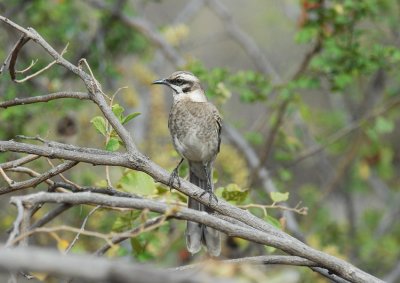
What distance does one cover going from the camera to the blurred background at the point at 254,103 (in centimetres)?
527


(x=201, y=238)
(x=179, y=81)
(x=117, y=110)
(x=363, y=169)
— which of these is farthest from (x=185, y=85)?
(x=363, y=169)

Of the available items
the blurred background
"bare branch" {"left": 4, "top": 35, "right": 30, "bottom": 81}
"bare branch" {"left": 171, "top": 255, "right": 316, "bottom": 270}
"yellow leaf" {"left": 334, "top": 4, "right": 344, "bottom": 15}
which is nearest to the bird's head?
the blurred background

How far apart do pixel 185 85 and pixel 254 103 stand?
2.02 metres

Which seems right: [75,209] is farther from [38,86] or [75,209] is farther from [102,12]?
[102,12]

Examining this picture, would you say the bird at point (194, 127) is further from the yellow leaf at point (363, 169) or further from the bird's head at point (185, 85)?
the yellow leaf at point (363, 169)

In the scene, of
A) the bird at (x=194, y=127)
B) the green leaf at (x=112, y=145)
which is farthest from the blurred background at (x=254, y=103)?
the green leaf at (x=112, y=145)

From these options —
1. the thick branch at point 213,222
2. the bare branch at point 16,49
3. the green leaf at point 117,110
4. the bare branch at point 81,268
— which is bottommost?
the bare branch at point 81,268

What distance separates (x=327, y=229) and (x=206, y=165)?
264 centimetres

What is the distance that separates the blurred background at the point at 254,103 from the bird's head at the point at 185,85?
10 centimetres

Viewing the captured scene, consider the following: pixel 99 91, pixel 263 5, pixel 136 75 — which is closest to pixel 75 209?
pixel 136 75

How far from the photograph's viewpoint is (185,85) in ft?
16.8

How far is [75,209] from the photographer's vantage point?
21.4ft

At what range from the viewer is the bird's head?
5.07 meters

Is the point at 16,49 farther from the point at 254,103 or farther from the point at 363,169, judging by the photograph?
the point at 363,169
